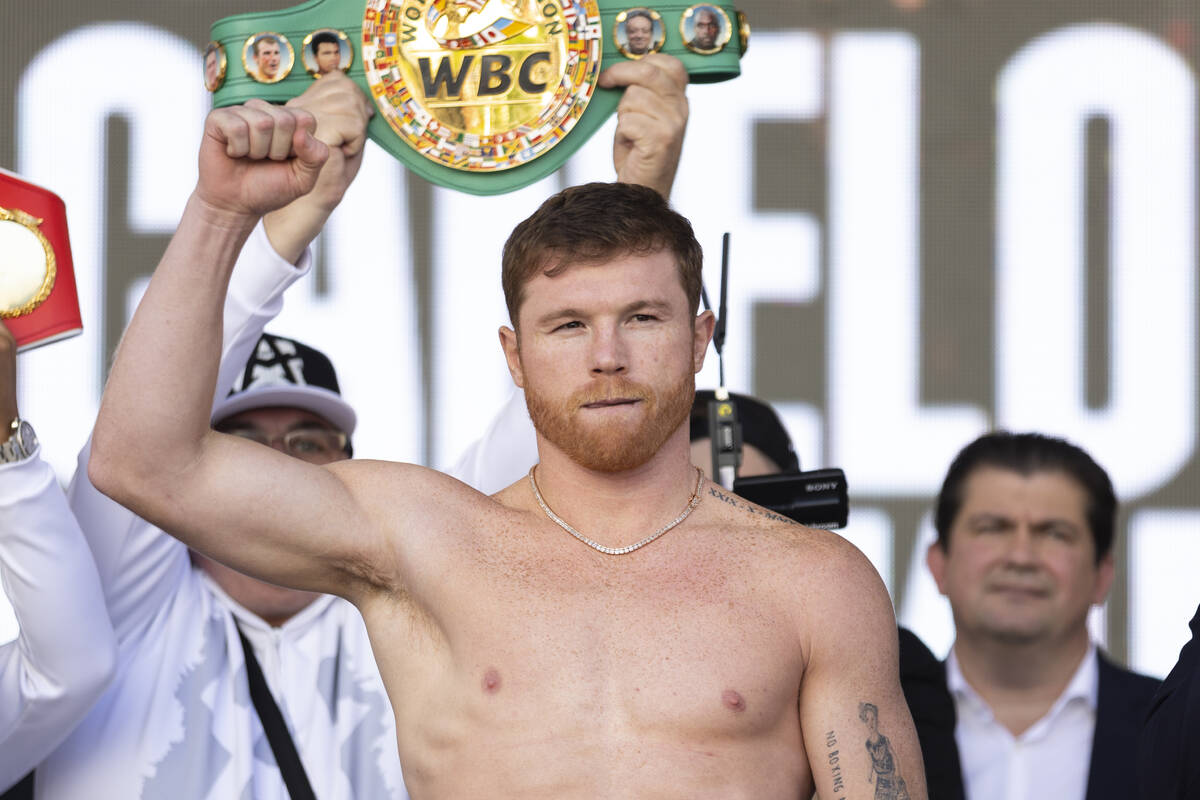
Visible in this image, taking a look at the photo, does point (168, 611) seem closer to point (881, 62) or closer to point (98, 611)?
point (98, 611)

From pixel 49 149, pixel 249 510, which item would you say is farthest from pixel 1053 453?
pixel 49 149

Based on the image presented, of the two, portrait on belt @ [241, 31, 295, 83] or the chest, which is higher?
portrait on belt @ [241, 31, 295, 83]

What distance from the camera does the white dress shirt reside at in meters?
3.28

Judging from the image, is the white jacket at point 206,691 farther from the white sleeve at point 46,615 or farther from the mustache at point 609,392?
the mustache at point 609,392

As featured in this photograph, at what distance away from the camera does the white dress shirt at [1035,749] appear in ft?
10.8

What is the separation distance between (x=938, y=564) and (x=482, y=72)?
5.09 feet

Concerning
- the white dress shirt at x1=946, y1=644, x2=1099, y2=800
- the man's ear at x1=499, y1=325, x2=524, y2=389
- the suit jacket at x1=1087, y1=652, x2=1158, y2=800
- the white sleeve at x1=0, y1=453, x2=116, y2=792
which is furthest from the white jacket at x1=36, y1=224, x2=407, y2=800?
the suit jacket at x1=1087, y1=652, x2=1158, y2=800

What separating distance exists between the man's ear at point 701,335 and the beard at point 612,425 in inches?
2.6

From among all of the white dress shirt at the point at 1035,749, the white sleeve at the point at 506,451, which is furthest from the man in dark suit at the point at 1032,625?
the white sleeve at the point at 506,451

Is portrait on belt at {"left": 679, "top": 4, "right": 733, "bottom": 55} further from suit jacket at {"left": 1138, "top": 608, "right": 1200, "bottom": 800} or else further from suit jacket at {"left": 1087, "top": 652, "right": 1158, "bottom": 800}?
suit jacket at {"left": 1087, "top": 652, "right": 1158, "bottom": 800}

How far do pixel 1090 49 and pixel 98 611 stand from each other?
294 centimetres

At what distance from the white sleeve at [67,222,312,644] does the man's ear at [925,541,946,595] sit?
1.59 m

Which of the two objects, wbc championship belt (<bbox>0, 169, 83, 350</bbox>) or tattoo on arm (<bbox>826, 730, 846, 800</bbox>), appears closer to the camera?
tattoo on arm (<bbox>826, 730, 846, 800</bbox>)

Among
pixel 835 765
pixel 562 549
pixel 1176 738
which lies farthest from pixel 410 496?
pixel 1176 738
